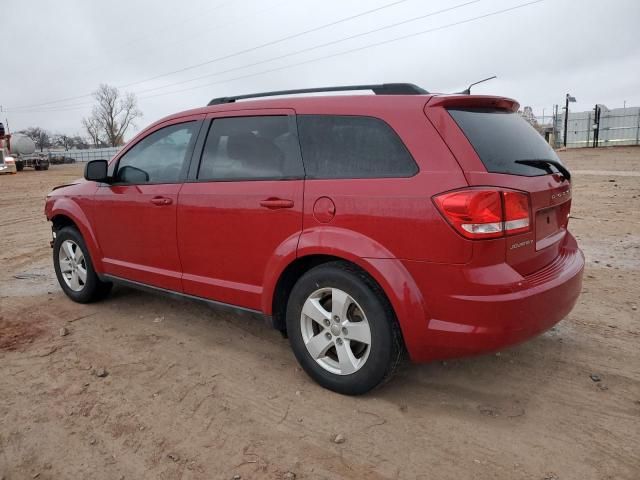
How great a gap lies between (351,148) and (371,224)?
0.49 metres

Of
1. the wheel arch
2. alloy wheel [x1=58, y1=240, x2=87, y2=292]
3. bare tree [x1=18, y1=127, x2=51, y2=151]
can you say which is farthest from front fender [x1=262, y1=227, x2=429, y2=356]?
bare tree [x1=18, y1=127, x2=51, y2=151]

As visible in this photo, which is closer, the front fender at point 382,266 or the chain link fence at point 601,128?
the front fender at point 382,266

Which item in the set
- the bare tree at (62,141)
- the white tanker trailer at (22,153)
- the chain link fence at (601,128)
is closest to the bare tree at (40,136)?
the bare tree at (62,141)

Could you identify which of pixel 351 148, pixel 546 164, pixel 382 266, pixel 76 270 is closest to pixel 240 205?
pixel 351 148

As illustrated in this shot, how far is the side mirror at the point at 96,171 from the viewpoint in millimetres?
4121

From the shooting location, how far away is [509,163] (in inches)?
104

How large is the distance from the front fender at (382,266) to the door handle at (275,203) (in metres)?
0.22

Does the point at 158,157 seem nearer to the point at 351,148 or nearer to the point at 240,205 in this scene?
the point at 240,205

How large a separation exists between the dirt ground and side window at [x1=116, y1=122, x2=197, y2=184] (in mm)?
1248

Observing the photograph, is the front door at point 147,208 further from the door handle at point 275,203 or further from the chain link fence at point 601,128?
the chain link fence at point 601,128

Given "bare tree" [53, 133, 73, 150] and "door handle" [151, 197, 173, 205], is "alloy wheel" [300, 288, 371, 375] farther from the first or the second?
"bare tree" [53, 133, 73, 150]

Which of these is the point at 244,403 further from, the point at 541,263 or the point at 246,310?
the point at 541,263

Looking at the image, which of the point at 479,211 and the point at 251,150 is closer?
the point at 479,211

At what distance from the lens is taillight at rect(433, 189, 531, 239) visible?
2.42 meters
